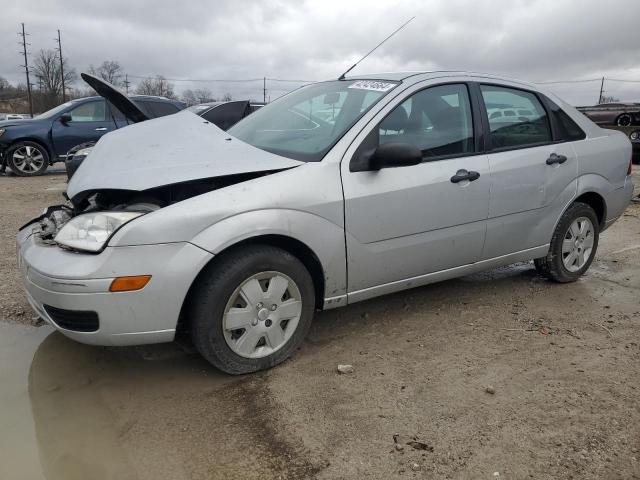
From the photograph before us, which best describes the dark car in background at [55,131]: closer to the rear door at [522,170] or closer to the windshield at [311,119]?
the windshield at [311,119]

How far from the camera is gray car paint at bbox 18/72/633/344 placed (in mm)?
2531

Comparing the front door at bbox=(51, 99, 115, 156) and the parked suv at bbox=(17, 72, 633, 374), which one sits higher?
the front door at bbox=(51, 99, 115, 156)

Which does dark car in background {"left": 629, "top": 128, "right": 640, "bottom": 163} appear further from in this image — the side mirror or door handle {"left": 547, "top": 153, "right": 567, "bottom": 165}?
the side mirror

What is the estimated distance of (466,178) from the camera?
11.2 feet

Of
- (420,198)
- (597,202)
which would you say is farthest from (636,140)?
(420,198)

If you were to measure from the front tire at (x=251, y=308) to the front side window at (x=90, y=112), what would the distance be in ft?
30.0

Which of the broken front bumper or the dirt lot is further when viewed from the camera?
the broken front bumper

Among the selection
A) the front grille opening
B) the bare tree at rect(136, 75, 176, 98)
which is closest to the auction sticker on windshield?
the front grille opening

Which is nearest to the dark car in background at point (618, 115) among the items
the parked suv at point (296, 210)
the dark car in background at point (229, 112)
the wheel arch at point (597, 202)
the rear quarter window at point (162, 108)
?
the wheel arch at point (597, 202)

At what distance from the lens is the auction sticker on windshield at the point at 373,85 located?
3391 mm

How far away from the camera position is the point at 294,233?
283 centimetres

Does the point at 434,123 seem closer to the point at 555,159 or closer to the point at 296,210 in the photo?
the point at 555,159

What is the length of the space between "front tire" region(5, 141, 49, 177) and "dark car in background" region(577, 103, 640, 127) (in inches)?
471

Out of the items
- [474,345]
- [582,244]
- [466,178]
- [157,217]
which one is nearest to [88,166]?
[157,217]
